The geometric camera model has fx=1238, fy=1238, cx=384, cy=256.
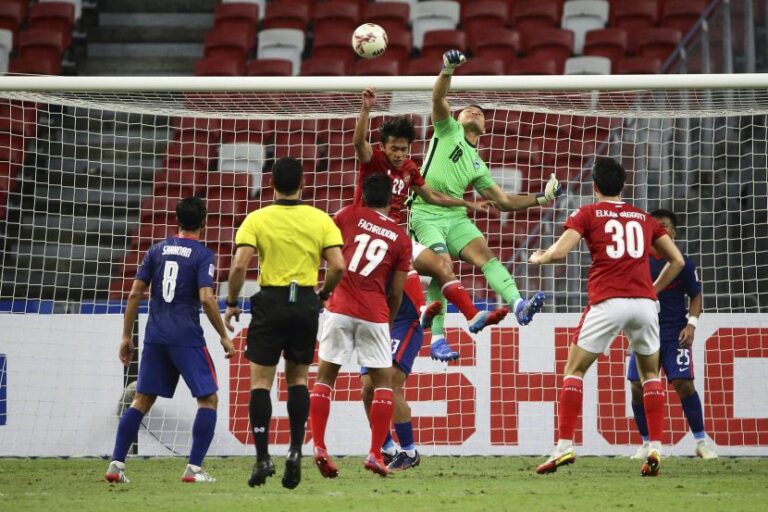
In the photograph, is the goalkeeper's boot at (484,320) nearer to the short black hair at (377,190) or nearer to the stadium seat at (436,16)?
the short black hair at (377,190)

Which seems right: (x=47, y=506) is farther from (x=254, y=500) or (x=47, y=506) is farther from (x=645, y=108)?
(x=645, y=108)

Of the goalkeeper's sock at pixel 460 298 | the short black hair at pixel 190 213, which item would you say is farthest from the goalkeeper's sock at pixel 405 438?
the short black hair at pixel 190 213

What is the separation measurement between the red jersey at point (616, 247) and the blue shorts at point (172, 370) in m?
2.72

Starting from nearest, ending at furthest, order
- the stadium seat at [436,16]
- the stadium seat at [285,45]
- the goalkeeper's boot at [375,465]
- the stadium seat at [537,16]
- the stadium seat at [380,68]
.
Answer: the goalkeeper's boot at [375,465], the stadium seat at [380,68], the stadium seat at [285,45], the stadium seat at [537,16], the stadium seat at [436,16]

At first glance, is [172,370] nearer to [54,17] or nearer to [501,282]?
[501,282]

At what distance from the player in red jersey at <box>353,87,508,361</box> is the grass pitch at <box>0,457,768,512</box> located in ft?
3.85

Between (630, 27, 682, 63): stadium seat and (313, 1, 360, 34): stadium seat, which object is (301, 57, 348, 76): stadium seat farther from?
(630, 27, 682, 63): stadium seat

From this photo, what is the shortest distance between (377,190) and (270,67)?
8693 millimetres

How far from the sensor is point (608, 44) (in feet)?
55.7

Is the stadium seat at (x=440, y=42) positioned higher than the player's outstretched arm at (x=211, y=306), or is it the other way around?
the stadium seat at (x=440, y=42)

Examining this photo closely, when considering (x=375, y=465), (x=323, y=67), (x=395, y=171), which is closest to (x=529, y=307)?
(x=395, y=171)

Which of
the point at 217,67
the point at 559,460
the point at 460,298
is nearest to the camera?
the point at 559,460

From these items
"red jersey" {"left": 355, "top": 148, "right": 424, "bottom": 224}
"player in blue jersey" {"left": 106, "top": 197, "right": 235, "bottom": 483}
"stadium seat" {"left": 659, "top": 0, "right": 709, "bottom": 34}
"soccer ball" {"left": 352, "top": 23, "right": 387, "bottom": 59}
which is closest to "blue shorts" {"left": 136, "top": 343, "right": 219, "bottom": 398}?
"player in blue jersey" {"left": 106, "top": 197, "right": 235, "bottom": 483}

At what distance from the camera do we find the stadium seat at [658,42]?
666 inches
